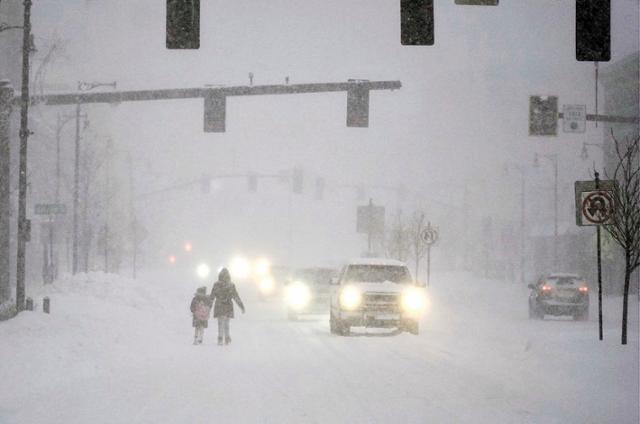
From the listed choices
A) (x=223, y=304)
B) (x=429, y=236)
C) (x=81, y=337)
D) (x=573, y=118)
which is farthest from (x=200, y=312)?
(x=429, y=236)

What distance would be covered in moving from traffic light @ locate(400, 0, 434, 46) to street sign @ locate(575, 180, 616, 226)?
4214 millimetres

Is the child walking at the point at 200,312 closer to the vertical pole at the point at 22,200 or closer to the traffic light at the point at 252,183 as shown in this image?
the vertical pole at the point at 22,200

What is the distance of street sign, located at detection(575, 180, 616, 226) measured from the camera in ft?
49.3

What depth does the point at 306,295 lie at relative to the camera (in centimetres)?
3131

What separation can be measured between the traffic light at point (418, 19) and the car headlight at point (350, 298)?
10372 mm

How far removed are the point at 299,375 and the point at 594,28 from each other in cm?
709

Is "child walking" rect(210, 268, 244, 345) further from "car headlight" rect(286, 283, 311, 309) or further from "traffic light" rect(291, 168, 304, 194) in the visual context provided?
"traffic light" rect(291, 168, 304, 194)

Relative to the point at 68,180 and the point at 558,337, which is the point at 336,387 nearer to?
the point at 558,337

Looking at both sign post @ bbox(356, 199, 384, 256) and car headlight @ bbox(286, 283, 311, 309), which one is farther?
sign post @ bbox(356, 199, 384, 256)

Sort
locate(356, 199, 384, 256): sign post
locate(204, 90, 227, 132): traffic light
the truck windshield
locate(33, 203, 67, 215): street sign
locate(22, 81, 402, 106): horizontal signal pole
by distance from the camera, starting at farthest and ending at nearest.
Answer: locate(356, 199, 384, 256): sign post → locate(33, 203, 67, 215): street sign → the truck windshield → locate(204, 90, 227, 132): traffic light → locate(22, 81, 402, 106): horizontal signal pole

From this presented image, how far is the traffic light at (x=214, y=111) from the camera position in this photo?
22.7m

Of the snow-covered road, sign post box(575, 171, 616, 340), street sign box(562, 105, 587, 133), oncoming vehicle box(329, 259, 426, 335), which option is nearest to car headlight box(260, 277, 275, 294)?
the snow-covered road

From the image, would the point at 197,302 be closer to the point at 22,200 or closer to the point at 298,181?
the point at 22,200

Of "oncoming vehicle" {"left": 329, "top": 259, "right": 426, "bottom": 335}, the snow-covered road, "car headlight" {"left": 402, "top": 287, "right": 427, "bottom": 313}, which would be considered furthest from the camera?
"car headlight" {"left": 402, "top": 287, "right": 427, "bottom": 313}
